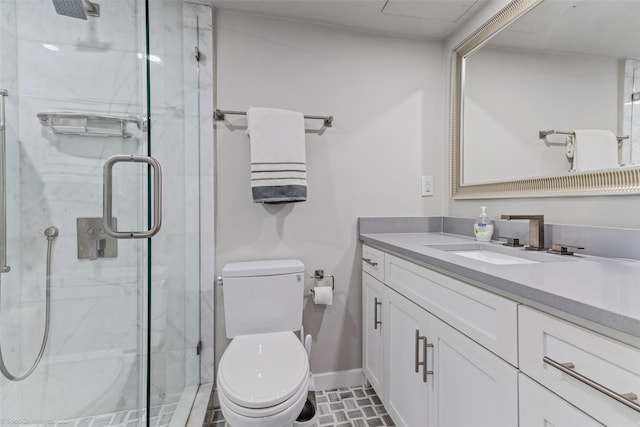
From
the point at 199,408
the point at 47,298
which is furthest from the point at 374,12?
the point at 199,408

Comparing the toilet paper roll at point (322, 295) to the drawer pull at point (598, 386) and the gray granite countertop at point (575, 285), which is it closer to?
the gray granite countertop at point (575, 285)

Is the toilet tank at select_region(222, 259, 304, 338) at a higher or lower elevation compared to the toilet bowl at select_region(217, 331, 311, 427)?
higher

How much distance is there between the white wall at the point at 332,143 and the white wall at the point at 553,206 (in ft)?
0.45

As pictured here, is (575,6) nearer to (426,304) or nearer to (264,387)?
(426,304)

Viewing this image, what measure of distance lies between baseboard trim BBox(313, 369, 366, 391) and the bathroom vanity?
1.19 ft

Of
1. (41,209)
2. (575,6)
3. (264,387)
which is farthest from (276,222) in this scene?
(575,6)

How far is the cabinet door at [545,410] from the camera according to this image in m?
0.59

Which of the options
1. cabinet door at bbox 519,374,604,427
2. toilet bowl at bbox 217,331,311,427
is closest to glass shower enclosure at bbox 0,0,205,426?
toilet bowl at bbox 217,331,311,427

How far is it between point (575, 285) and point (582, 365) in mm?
181

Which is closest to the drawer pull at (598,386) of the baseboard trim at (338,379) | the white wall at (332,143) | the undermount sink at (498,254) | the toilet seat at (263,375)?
the undermount sink at (498,254)

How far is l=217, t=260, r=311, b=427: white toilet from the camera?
1.01 meters

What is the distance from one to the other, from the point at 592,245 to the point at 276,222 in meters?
1.37

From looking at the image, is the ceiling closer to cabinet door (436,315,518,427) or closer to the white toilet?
the white toilet

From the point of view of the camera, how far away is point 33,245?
1.16 meters
